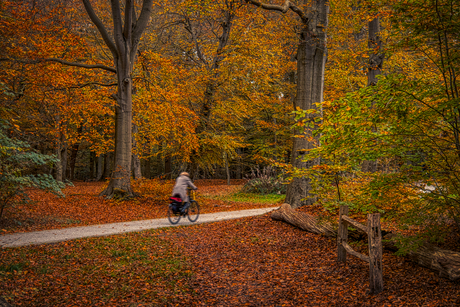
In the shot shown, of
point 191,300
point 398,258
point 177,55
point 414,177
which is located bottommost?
point 191,300

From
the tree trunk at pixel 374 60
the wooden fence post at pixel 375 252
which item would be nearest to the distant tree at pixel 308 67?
the tree trunk at pixel 374 60

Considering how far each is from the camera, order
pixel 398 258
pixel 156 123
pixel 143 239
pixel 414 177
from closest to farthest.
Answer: pixel 414 177 < pixel 398 258 < pixel 143 239 < pixel 156 123

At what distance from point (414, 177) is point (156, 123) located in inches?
532

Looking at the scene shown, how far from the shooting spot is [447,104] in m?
3.92

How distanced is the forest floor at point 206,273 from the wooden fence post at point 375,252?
0.44ft

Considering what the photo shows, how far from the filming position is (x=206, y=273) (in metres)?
6.27

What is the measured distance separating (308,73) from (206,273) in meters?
7.28

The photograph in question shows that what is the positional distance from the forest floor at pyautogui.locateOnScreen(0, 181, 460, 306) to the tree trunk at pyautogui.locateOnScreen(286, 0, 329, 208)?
2.02m

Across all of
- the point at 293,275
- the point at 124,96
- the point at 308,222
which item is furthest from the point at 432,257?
the point at 124,96

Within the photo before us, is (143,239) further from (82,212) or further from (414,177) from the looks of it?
(414,177)

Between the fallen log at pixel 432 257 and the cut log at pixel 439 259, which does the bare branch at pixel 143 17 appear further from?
the cut log at pixel 439 259

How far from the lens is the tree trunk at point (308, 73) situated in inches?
411

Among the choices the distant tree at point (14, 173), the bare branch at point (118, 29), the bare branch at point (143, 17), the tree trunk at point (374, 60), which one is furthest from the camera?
the bare branch at point (143, 17)

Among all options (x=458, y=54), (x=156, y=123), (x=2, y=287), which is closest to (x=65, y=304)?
(x=2, y=287)
